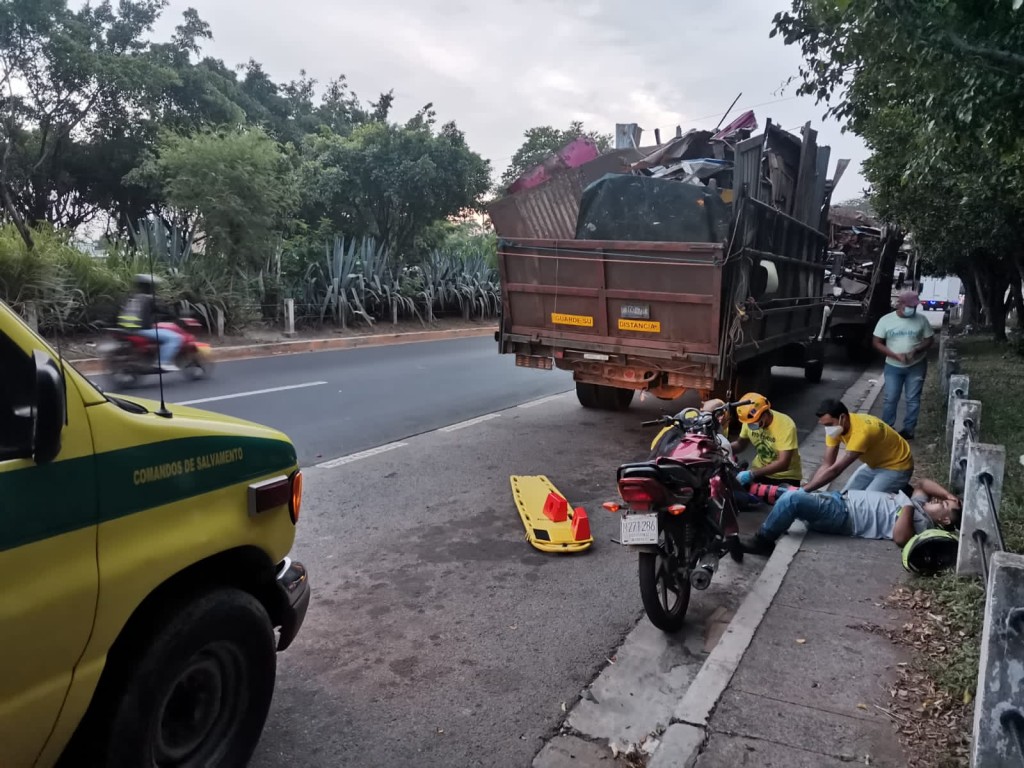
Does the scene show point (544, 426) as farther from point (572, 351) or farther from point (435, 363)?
point (435, 363)

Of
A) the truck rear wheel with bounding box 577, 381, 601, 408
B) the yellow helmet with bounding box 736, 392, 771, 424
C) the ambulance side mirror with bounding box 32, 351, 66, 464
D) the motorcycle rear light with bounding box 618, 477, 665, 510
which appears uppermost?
the ambulance side mirror with bounding box 32, 351, 66, 464

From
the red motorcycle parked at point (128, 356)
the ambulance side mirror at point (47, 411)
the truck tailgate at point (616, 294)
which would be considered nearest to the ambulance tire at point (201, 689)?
the ambulance side mirror at point (47, 411)

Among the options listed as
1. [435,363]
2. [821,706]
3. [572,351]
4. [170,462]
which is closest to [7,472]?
[170,462]

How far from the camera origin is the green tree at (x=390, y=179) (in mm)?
23016

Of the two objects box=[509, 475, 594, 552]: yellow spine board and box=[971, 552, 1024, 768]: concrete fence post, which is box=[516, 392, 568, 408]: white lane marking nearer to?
box=[509, 475, 594, 552]: yellow spine board

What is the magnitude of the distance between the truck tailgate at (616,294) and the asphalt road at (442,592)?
1.15 meters

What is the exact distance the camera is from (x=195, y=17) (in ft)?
76.4

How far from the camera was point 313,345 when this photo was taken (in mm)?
17062

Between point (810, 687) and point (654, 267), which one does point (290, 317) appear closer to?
point (654, 267)

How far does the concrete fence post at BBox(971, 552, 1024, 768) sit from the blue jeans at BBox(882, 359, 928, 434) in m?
6.45

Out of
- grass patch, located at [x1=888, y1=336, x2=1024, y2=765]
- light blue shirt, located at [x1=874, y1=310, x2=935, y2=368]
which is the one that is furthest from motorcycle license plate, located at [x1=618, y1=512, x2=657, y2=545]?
light blue shirt, located at [x1=874, y1=310, x2=935, y2=368]

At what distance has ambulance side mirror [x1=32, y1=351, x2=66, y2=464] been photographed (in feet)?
5.84

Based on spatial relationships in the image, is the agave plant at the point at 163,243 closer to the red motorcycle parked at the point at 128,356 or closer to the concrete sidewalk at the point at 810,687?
the red motorcycle parked at the point at 128,356

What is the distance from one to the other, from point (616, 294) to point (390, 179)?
16.6m
